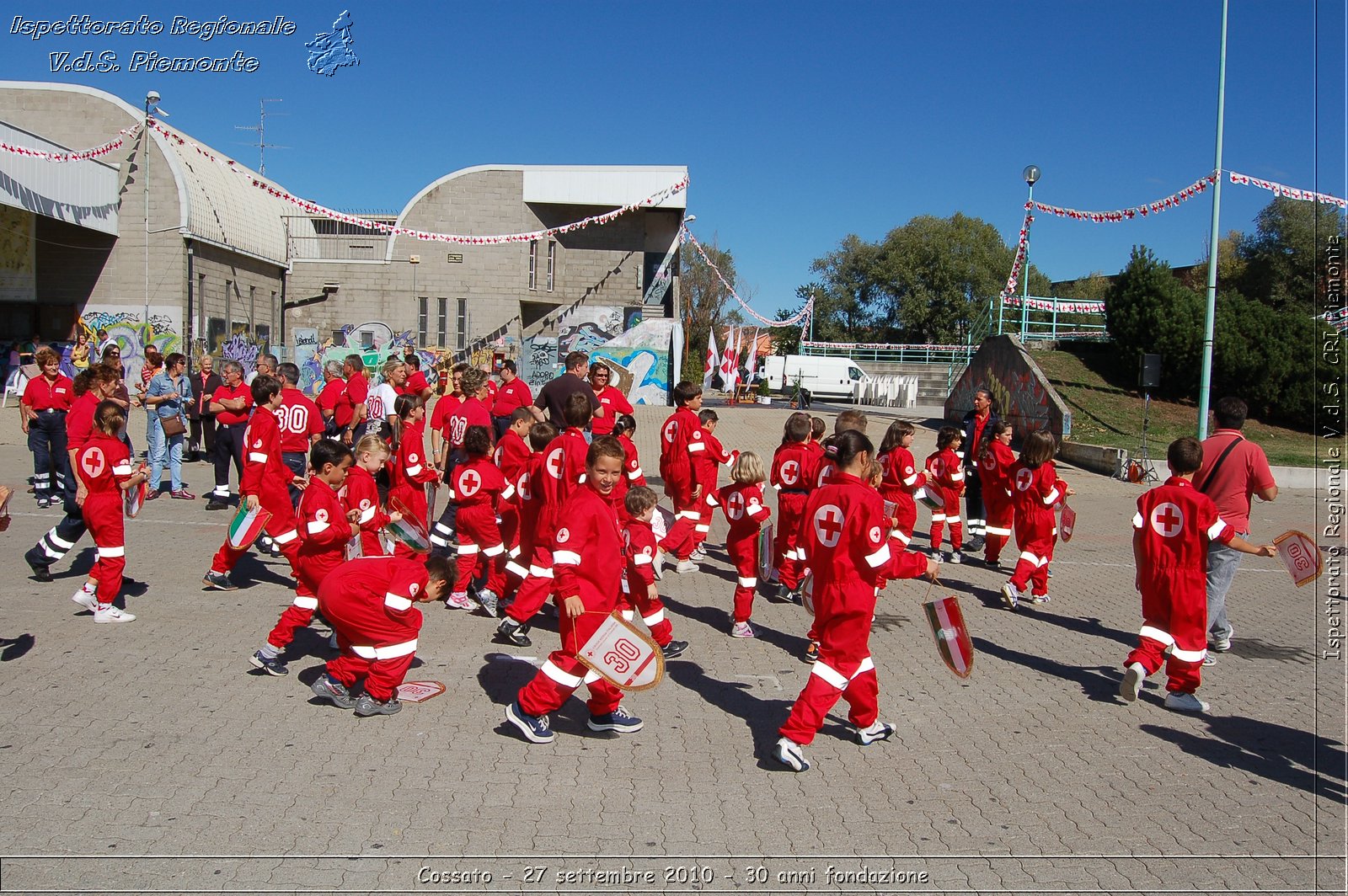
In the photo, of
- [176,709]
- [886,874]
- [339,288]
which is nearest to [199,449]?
[176,709]

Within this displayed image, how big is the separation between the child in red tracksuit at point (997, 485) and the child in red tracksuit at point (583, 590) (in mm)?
5537

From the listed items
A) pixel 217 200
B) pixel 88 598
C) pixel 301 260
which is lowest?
pixel 88 598

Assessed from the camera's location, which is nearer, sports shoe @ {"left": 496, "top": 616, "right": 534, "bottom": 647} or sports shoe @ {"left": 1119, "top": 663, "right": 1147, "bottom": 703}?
sports shoe @ {"left": 1119, "top": 663, "right": 1147, "bottom": 703}

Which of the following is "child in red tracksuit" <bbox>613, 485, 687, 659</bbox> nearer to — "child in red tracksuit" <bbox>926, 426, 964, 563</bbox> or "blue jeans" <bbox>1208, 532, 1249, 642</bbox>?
"blue jeans" <bbox>1208, 532, 1249, 642</bbox>

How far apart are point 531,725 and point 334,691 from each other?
125 cm

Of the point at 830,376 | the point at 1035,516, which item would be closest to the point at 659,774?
the point at 1035,516

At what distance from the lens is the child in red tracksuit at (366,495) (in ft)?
20.2

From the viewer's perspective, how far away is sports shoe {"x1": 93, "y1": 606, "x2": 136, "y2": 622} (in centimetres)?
661

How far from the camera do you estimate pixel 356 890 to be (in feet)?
11.1

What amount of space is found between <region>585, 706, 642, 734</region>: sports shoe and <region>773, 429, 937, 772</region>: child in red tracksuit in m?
0.86

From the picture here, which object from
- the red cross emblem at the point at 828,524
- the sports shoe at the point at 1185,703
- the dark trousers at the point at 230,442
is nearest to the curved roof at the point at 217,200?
the dark trousers at the point at 230,442

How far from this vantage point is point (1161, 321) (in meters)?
23.2

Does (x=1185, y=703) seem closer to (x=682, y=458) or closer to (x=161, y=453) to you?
(x=682, y=458)

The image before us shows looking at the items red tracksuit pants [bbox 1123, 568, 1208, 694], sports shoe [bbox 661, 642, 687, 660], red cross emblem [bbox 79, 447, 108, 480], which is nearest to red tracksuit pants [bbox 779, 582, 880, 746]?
sports shoe [bbox 661, 642, 687, 660]
